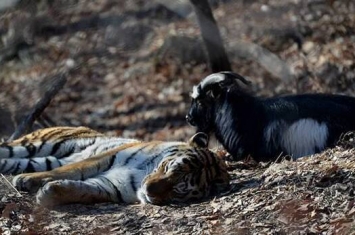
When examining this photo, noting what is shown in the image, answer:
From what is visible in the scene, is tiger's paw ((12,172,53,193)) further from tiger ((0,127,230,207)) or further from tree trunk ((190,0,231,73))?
tree trunk ((190,0,231,73))

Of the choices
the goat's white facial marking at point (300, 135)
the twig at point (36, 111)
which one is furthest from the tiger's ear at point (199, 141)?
the twig at point (36, 111)

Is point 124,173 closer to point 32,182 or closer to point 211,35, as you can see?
point 32,182

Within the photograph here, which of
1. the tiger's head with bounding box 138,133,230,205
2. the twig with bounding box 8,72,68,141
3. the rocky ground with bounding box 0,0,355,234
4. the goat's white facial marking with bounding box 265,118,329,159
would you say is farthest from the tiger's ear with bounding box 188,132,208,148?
the twig with bounding box 8,72,68,141

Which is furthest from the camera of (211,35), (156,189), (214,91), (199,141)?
(211,35)

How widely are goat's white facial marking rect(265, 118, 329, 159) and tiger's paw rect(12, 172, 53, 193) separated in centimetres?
217

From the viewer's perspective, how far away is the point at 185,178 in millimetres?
6438

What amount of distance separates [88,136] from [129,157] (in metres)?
0.98

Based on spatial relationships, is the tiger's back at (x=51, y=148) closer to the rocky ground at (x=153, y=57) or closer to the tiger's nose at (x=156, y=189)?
the rocky ground at (x=153, y=57)

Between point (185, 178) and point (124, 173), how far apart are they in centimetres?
65

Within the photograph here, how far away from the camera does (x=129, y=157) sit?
7191 millimetres

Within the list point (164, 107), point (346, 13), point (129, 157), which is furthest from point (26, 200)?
point (346, 13)

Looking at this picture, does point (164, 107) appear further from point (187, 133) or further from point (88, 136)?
point (88, 136)

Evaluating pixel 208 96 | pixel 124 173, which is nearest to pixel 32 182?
pixel 124 173

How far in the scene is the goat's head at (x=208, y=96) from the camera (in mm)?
8797
